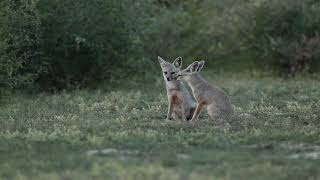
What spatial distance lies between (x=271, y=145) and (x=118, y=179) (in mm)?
3132

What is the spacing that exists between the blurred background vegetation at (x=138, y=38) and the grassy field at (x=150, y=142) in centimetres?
254

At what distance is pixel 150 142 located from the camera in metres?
11.1

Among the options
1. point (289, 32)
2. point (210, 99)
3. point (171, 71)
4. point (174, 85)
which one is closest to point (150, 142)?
point (210, 99)

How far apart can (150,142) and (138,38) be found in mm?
11373

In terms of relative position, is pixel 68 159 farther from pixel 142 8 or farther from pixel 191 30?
pixel 191 30

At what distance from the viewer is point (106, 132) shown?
1212 centimetres

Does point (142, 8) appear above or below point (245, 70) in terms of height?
above

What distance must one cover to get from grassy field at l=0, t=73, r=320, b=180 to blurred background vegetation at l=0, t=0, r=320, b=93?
254cm

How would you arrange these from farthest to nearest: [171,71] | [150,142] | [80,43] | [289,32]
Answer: [289,32], [80,43], [171,71], [150,142]

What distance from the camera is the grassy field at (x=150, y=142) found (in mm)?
9009

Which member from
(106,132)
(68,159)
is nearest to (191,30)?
(106,132)

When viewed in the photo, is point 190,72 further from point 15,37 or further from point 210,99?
point 15,37

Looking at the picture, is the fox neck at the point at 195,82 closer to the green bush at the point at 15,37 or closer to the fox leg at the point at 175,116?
the fox leg at the point at 175,116

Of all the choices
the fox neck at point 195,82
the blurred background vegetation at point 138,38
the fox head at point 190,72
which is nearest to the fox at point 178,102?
the fox head at point 190,72
